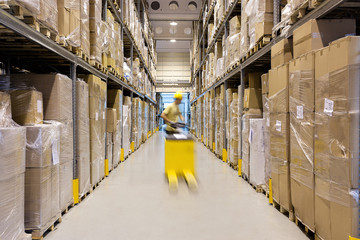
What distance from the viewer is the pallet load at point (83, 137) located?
3.93 metres

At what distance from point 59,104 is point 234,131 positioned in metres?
3.88

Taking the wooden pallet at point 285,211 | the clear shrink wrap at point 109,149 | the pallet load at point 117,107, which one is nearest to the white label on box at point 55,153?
the clear shrink wrap at point 109,149

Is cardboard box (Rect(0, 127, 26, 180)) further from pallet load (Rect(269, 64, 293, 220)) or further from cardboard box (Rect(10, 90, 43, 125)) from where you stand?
pallet load (Rect(269, 64, 293, 220))

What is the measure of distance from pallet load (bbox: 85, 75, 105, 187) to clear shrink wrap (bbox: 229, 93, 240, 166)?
289 centimetres

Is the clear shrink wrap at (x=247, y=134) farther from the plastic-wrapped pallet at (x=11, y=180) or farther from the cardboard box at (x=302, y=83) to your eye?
the plastic-wrapped pallet at (x=11, y=180)

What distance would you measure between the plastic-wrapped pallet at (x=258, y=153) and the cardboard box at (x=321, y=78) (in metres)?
1.86

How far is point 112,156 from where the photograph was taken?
6277 mm

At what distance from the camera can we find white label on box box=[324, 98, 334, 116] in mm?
2287

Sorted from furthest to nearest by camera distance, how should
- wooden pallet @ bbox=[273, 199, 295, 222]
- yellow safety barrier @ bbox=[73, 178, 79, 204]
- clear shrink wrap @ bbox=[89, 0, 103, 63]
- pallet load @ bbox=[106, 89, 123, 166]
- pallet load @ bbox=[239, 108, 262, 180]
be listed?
1. pallet load @ bbox=[106, 89, 123, 166]
2. pallet load @ bbox=[239, 108, 262, 180]
3. clear shrink wrap @ bbox=[89, 0, 103, 63]
4. yellow safety barrier @ bbox=[73, 178, 79, 204]
5. wooden pallet @ bbox=[273, 199, 295, 222]

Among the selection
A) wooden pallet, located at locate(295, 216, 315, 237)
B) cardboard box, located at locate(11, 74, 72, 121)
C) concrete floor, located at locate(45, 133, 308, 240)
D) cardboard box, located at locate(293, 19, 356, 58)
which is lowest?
concrete floor, located at locate(45, 133, 308, 240)

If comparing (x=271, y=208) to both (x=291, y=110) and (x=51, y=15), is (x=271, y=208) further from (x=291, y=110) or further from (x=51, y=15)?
(x=51, y=15)

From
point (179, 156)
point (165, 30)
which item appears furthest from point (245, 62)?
point (165, 30)

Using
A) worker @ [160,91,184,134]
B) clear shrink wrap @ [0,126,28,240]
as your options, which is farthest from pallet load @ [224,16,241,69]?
clear shrink wrap @ [0,126,28,240]

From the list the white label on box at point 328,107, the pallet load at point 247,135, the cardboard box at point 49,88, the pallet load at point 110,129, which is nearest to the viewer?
the white label on box at point 328,107
